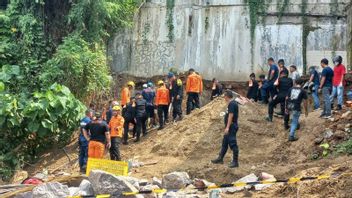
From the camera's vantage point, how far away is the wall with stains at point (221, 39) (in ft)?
71.5

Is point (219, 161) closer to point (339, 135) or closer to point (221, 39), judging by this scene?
point (339, 135)

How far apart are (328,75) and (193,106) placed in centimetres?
506

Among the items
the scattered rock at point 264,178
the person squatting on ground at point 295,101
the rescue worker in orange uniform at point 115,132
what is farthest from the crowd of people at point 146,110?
the scattered rock at point 264,178

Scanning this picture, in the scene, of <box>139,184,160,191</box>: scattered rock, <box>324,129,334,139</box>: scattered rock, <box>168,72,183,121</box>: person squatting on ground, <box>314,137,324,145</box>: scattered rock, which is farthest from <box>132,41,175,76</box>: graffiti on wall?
<box>139,184,160,191</box>: scattered rock

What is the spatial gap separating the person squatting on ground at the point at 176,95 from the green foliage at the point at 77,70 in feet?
10.8

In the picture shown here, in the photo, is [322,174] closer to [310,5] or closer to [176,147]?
[176,147]

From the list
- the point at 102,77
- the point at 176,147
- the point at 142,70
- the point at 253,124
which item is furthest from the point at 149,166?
the point at 142,70

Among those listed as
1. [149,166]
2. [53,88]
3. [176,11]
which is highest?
[176,11]

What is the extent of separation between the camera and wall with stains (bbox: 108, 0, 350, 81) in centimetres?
2178

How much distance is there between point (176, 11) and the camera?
23156 millimetres

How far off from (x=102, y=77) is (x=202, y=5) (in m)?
5.50

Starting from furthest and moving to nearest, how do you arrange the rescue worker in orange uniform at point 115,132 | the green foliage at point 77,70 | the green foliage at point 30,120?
the green foliage at point 77,70 → the green foliage at point 30,120 → the rescue worker in orange uniform at point 115,132

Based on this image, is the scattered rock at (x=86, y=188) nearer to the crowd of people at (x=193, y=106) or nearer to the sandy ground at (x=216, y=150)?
the crowd of people at (x=193, y=106)

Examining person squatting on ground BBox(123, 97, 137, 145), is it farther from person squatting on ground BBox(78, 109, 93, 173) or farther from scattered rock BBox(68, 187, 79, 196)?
scattered rock BBox(68, 187, 79, 196)
